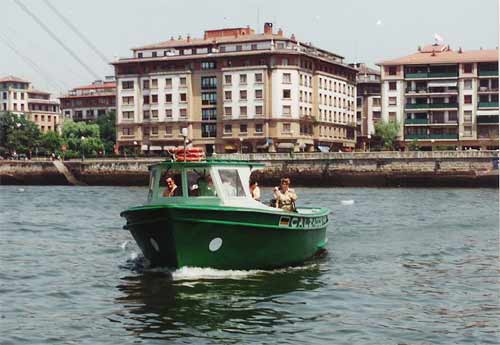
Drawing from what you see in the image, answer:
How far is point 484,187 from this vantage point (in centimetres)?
9075

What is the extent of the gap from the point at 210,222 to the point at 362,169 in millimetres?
72851

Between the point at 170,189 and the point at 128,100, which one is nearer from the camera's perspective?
the point at 170,189

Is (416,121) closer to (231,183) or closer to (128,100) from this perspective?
(128,100)

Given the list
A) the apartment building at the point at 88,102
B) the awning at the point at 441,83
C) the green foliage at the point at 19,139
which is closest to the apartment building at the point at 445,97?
the awning at the point at 441,83

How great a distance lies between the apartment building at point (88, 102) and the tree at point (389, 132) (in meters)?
73.7

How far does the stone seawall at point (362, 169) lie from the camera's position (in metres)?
91.7

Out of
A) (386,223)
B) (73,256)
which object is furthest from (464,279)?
(386,223)

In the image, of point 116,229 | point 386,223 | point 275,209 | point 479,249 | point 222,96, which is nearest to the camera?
point 275,209

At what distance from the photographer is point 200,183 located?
25344mm

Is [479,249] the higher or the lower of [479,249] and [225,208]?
the lower

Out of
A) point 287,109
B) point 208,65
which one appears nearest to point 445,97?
point 287,109

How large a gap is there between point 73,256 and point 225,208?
9.22 m

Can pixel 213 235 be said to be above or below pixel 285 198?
below

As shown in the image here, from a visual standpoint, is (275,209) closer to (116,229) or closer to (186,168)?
(186,168)
